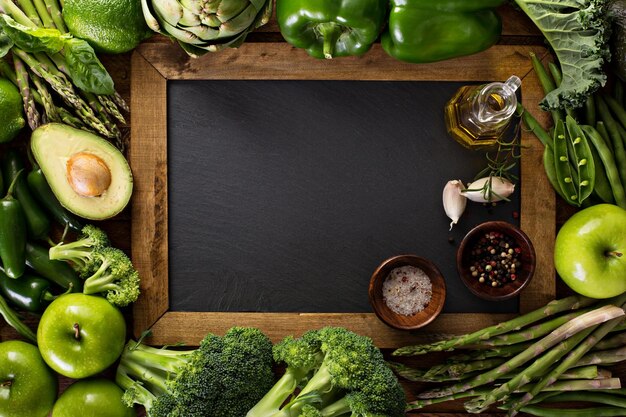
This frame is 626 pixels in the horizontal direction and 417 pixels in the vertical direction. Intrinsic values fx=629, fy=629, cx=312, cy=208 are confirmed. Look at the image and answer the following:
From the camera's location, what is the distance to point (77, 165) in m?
1.87

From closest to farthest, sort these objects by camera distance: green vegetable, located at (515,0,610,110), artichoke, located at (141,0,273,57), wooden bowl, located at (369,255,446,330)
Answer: artichoke, located at (141,0,273,57)
green vegetable, located at (515,0,610,110)
wooden bowl, located at (369,255,446,330)

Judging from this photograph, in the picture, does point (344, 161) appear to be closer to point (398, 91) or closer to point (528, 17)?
point (398, 91)

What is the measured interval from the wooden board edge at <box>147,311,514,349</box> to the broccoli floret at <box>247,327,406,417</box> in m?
0.13

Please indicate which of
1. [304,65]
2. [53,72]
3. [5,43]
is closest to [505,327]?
[304,65]

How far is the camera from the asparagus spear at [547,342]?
1.93 m

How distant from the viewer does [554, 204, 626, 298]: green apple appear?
1.88 m

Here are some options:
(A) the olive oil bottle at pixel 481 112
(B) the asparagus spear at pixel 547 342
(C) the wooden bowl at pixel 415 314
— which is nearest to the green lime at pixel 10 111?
(C) the wooden bowl at pixel 415 314

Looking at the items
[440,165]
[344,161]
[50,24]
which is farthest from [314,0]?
[50,24]

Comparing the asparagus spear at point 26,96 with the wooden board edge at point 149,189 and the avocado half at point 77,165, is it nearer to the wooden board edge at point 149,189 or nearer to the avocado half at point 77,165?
the avocado half at point 77,165

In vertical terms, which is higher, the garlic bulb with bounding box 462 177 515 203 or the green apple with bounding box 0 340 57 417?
the garlic bulb with bounding box 462 177 515 203

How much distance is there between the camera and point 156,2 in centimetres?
176

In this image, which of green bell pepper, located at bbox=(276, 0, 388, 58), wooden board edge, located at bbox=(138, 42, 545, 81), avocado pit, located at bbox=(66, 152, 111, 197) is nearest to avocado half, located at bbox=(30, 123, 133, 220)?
avocado pit, located at bbox=(66, 152, 111, 197)

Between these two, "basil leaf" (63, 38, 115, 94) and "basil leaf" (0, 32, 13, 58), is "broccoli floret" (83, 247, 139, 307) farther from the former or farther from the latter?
"basil leaf" (0, 32, 13, 58)

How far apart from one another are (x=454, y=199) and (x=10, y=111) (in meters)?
1.39
